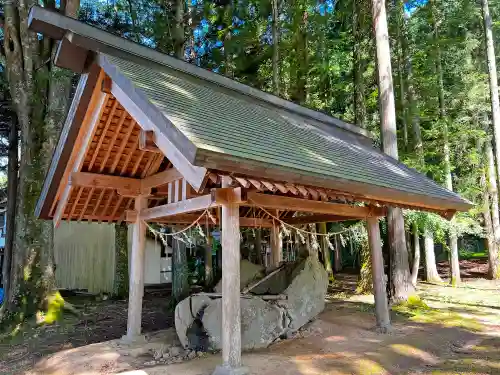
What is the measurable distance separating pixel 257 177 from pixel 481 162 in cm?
1562

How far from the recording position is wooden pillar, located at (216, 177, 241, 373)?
4430 mm

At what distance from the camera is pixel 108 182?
6512 millimetres

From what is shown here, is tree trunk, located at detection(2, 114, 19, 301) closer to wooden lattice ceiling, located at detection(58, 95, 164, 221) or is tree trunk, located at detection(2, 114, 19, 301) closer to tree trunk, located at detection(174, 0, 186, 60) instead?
tree trunk, located at detection(174, 0, 186, 60)

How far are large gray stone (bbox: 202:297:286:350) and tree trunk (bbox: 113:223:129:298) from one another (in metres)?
8.96

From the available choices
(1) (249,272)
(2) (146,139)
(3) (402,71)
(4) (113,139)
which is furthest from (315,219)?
(3) (402,71)

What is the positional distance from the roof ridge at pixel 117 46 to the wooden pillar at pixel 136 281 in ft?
8.48

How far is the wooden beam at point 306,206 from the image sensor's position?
17.3ft

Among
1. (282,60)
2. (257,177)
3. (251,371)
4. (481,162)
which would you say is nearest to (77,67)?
(257,177)

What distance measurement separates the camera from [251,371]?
4.80 meters

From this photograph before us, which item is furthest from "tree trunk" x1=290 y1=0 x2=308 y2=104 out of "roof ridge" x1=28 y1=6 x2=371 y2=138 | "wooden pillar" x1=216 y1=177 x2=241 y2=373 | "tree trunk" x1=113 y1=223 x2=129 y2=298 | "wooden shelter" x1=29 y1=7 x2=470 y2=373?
"wooden pillar" x1=216 y1=177 x2=241 y2=373

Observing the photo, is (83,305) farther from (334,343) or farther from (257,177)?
(257,177)

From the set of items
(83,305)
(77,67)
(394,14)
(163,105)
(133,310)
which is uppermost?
(394,14)

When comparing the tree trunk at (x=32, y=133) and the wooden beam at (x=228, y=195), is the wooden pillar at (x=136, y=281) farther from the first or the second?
the tree trunk at (x=32, y=133)

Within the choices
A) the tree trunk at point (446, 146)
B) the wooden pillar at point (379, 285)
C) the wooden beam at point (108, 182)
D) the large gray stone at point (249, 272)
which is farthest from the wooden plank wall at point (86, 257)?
the tree trunk at point (446, 146)
